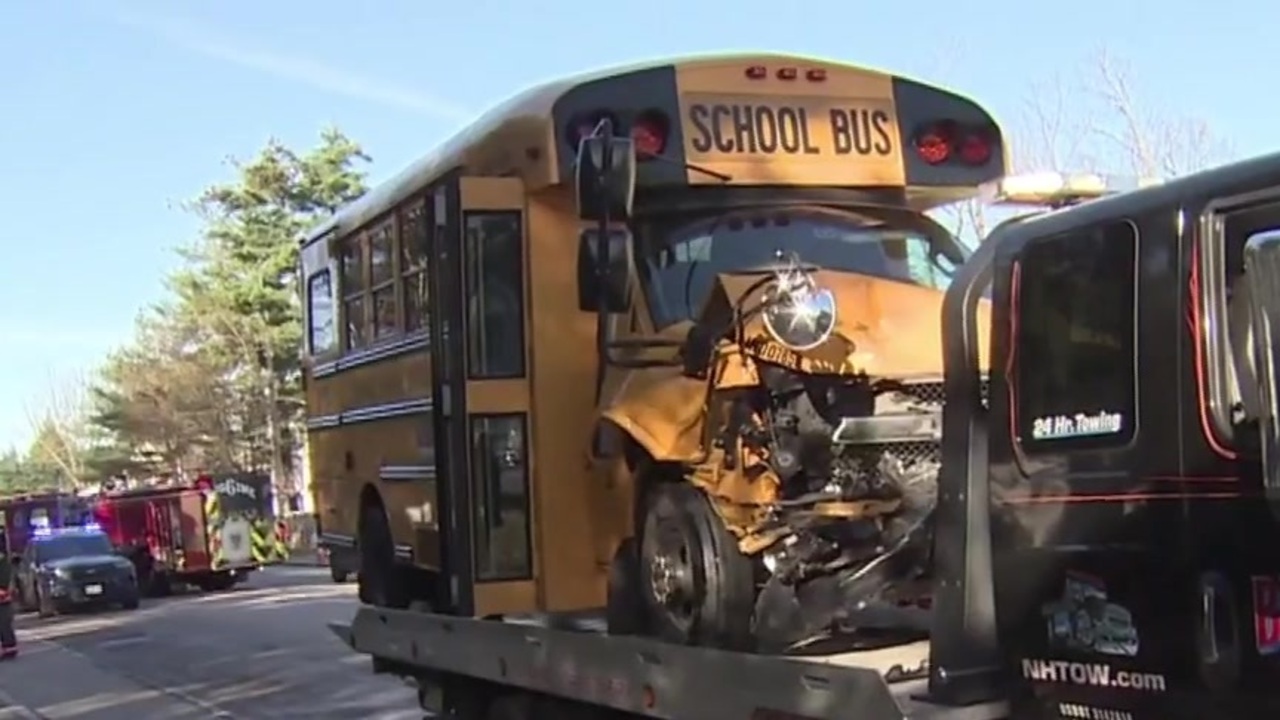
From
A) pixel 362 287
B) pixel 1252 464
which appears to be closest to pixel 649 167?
pixel 362 287

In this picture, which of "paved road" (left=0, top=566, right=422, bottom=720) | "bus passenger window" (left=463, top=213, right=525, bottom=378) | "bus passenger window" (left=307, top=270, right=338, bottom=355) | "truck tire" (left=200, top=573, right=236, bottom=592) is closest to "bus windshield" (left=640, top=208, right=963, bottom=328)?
"bus passenger window" (left=463, top=213, right=525, bottom=378)

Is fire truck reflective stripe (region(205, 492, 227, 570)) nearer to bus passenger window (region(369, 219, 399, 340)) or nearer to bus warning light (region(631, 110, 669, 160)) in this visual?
bus passenger window (region(369, 219, 399, 340))

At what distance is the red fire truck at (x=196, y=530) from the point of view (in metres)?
34.6

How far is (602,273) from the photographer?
21.8ft

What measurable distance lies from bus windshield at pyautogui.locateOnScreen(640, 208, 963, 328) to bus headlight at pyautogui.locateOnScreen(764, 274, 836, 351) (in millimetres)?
1018

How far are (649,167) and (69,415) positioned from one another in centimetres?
10527

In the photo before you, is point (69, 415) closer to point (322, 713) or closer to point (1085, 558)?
point (322, 713)

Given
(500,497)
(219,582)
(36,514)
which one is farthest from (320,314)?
(36,514)

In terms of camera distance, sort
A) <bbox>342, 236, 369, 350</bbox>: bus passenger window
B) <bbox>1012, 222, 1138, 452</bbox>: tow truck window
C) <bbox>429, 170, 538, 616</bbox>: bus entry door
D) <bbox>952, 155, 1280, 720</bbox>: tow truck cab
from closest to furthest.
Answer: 1. <bbox>952, 155, 1280, 720</bbox>: tow truck cab
2. <bbox>1012, 222, 1138, 452</bbox>: tow truck window
3. <bbox>429, 170, 538, 616</bbox>: bus entry door
4. <bbox>342, 236, 369, 350</bbox>: bus passenger window

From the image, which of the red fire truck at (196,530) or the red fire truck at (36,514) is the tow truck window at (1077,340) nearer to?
the red fire truck at (196,530)

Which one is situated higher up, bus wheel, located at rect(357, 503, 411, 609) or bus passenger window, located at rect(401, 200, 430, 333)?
bus passenger window, located at rect(401, 200, 430, 333)

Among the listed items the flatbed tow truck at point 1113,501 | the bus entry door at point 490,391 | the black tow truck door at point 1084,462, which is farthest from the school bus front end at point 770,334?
the black tow truck door at point 1084,462

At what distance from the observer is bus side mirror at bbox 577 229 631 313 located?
662 cm

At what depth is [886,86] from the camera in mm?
7715
